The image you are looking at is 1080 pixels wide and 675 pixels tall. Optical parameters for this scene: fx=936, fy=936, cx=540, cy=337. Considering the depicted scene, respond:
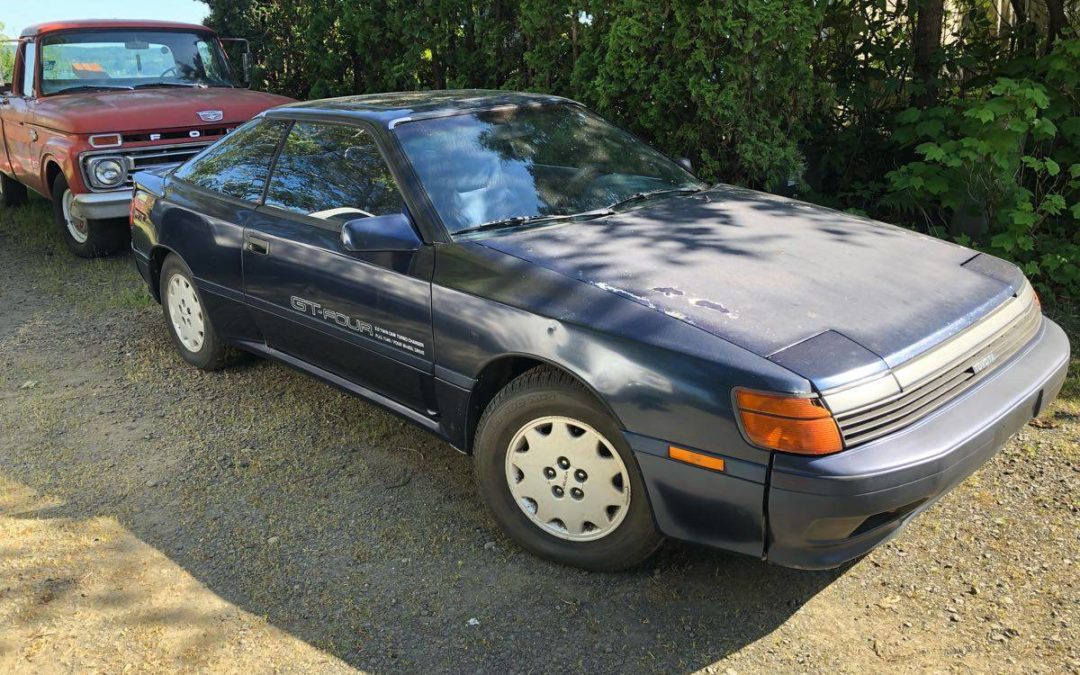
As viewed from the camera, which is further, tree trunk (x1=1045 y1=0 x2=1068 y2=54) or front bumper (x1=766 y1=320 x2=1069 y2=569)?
tree trunk (x1=1045 y1=0 x2=1068 y2=54)

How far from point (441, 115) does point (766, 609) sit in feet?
7.97

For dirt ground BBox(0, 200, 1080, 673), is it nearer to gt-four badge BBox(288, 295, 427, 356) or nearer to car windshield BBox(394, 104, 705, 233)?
gt-four badge BBox(288, 295, 427, 356)

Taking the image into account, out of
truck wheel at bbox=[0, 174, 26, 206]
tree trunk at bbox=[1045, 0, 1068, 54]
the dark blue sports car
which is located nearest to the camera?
the dark blue sports car

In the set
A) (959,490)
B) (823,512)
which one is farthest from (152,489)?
(959,490)

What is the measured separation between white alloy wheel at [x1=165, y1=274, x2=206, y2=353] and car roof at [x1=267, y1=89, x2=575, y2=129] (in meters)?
1.12

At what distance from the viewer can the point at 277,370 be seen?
5.32 m

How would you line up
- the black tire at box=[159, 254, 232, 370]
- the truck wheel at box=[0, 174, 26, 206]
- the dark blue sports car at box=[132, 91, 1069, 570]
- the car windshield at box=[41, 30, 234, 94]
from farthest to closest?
the truck wheel at box=[0, 174, 26, 206], the car windshield at box=[41, 30, 234, 94], the black tire at box=[159, 254, 232, 370], the dark blue sports car at box=[132, 91, 1069, 570]

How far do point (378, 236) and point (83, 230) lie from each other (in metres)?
5.40

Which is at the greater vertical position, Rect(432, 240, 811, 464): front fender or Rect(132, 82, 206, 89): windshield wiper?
Rect(432, 240, 811, 464): front fender

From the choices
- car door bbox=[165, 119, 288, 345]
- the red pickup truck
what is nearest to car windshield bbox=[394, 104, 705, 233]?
car door bbox=[165, 119, 288, 345]

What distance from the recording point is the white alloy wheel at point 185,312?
16.8ft

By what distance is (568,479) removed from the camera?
321 centimetres

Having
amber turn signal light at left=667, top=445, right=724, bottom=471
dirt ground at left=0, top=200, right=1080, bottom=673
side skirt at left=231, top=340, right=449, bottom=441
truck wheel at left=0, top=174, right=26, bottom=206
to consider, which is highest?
amber turn signal light at left=667, top=445, right=724, bottom=471

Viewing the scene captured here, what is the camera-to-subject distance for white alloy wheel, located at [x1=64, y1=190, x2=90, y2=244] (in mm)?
7742
